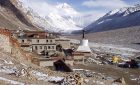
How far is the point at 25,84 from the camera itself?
2712 cm

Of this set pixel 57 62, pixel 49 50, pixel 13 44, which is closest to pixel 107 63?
pixel 49 50

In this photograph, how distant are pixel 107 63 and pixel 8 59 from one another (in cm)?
6013

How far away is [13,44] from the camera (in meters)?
42.5

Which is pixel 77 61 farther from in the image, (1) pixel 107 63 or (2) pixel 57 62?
(2) pixel 57 62

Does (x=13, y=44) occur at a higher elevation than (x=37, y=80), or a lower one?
higher

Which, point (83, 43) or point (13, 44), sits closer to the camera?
point (13, 44)

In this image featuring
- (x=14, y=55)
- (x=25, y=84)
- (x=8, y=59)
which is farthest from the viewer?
(x=14, y=55)

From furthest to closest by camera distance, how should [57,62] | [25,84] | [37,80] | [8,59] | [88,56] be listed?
[88,56], [57,62], [8,59], [37,80], [25,84]

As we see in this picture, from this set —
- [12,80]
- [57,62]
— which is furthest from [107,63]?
[12,80]

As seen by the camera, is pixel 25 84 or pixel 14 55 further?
pixel 14 55

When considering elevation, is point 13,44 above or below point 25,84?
above

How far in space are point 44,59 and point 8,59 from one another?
2971cm

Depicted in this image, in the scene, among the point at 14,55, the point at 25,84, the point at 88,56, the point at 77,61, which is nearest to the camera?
the point at 25,84

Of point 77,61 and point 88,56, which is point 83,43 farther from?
point 77,61
